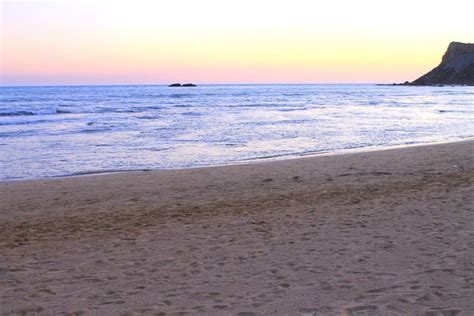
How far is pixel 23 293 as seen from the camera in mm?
4961

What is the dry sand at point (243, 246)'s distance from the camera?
467 cm

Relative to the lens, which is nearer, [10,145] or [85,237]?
[85,237]

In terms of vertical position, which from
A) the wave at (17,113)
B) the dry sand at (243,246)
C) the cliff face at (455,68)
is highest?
the cliff face at (455,68)

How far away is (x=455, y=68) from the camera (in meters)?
152

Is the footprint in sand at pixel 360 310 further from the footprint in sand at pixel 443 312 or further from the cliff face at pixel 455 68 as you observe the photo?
the cliff face at pixel 455 68

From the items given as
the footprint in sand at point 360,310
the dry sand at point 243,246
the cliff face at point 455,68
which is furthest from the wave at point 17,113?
the cliff face at point 455,68

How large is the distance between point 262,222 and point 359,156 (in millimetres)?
8647

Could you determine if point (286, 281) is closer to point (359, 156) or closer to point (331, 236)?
point (331, 236)

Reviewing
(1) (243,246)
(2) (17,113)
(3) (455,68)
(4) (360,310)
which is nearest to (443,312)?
(4) (360,310)

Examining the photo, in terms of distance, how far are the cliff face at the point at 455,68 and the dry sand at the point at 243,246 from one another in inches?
5749

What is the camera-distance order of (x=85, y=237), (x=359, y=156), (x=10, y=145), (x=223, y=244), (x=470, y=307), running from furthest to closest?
1. (x=10, y=145)
2. (x=359, y=156)
3. (x=85, y=237)
4. (x=223, y=244)
5. (x=470, y=307)

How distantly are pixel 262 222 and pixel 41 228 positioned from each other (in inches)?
126

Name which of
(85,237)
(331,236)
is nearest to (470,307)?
(331,236)

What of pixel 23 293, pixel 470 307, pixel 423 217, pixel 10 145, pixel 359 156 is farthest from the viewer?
pixel 10 145
